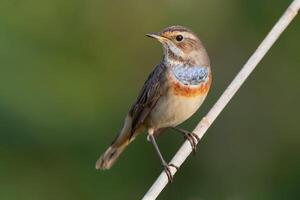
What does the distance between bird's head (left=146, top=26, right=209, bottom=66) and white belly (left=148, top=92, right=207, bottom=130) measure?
0.27m

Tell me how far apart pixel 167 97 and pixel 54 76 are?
8.56 ft

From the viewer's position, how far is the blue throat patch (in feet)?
33.8

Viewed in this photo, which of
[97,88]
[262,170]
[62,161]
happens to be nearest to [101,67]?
[97,88]

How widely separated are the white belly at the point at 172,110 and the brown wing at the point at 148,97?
1.9 inches

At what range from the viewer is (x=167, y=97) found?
10430 millimetres

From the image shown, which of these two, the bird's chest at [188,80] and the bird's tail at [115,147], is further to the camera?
the bird's tail at [115,147]

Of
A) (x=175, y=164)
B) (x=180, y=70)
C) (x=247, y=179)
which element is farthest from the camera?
(x=247, y=179)

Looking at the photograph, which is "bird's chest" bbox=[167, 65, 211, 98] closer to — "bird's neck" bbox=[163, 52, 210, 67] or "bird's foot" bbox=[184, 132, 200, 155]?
"bird's neck" bbox=[163, 52, 210, 67]

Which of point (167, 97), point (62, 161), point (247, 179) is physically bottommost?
point (62, 161)

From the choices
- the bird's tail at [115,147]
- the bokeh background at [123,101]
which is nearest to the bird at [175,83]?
the bird's tail at [115,147]

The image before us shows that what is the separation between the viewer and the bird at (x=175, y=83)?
10312 millimetres

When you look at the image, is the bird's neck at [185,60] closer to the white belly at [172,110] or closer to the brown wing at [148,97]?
the brown wing at [148,97]

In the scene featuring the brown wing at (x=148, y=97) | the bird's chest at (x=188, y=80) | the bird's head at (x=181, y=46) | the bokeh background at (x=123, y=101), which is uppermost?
the bird's head at (x=181, y=46)

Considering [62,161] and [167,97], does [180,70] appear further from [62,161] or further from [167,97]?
→ [62,161]
